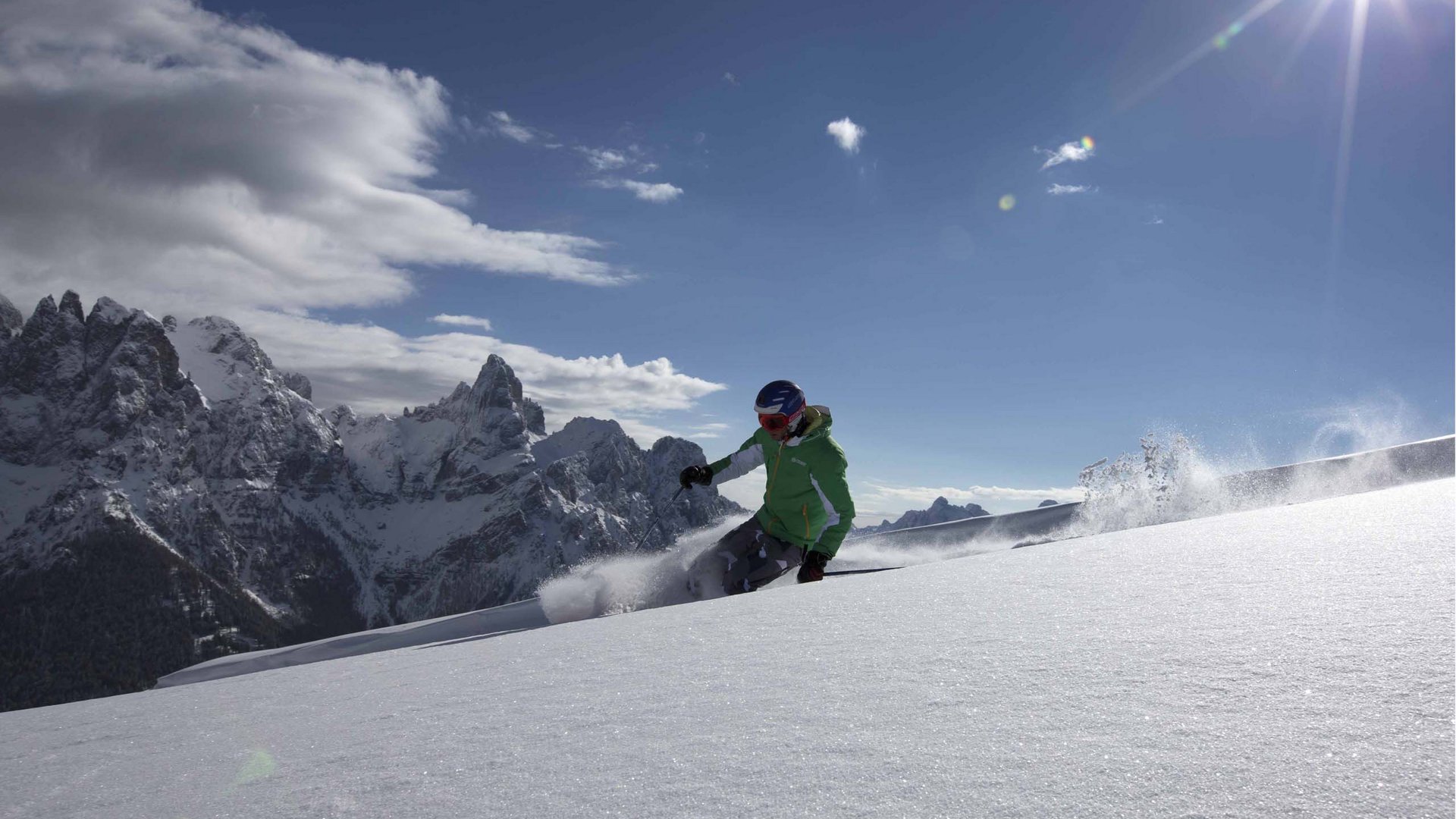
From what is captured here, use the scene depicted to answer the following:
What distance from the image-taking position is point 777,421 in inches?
302

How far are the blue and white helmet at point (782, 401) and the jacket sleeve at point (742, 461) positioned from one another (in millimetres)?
684

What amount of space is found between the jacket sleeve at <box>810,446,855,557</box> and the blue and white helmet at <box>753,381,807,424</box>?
60 cm

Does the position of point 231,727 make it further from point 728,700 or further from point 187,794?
point 728,700

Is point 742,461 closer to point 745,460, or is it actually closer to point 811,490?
point 745,460

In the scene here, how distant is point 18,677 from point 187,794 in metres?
255

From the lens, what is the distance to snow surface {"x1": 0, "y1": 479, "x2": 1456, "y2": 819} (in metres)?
1.38

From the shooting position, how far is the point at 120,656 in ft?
615

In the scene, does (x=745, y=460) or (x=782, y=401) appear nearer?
(x=782, y=401)

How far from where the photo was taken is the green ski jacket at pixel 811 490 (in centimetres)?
762

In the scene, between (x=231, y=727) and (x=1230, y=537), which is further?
(x=1230, y=537)

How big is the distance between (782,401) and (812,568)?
177 centimetres

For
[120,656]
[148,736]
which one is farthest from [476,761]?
[120,656]

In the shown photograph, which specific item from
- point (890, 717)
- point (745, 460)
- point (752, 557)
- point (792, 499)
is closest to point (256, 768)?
point (890, 717)

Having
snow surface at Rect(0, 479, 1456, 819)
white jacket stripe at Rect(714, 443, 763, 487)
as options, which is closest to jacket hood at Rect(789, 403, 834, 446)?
white jacket stripe at Rect(714, 443, 763, 487)
